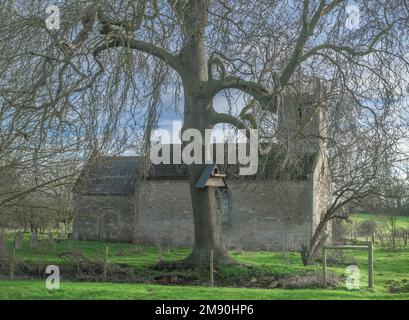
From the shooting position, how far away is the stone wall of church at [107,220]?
34.9 metres

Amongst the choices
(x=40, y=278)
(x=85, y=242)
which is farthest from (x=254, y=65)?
(x=85, y=242)

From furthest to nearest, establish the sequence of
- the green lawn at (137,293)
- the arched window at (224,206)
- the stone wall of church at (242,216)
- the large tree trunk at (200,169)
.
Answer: the arched window at (224,206)
the stone wall of church at (242,216)
the large tree trunk at (200,169)
the green lawn at (137,293)

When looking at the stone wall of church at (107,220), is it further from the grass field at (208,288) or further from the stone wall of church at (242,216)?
the grass field at (208,288)

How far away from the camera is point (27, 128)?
1406 cm

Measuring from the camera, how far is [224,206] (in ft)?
110

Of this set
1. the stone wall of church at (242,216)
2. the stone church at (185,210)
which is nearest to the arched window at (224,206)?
the stone church at (185,210)

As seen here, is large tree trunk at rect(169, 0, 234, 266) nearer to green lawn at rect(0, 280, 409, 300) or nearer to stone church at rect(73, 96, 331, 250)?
green lawn at rect(0, 280, 409, 300)

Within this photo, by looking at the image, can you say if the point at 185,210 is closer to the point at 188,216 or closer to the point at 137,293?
the point at 188,216

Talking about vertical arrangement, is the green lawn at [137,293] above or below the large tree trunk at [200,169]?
below

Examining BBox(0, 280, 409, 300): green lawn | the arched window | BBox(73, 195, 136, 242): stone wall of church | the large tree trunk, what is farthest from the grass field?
BBox(73, 195, 136, 242): stone wall of church

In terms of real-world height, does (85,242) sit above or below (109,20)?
below

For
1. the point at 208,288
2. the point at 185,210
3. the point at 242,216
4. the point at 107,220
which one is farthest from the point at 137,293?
the point at 107,220
